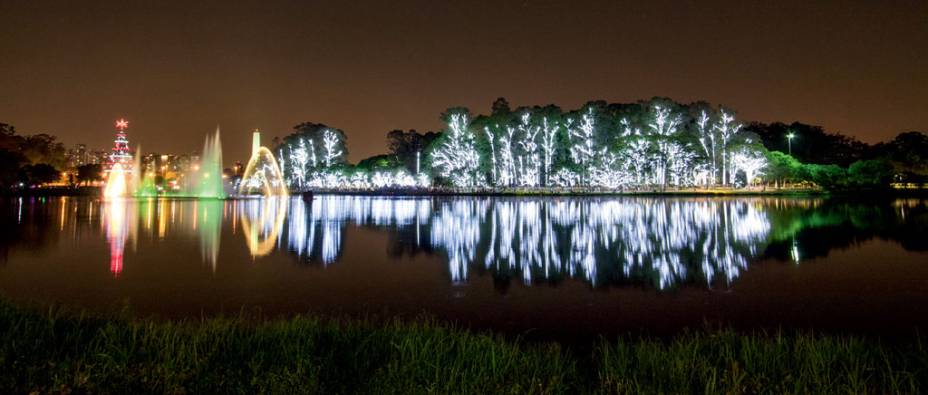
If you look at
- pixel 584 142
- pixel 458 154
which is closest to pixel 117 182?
pixel 458 154

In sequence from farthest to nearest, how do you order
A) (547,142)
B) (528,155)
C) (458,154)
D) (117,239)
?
(458,154), (528,155), (547,142), (117,239)

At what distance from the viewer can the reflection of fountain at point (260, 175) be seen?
88.6 meters

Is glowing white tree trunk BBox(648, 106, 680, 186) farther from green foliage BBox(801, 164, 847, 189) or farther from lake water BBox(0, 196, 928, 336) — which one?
lake water BBox(0, 196, 928, 336)

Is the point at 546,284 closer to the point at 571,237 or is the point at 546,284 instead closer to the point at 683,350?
the point at 683,350

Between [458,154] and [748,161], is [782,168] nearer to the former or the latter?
[748,161]

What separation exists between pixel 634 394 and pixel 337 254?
41.4 ft

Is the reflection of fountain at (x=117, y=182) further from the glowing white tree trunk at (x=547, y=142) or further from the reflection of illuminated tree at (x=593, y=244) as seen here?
the reflection of illuminated tree at (x=593, y=244)

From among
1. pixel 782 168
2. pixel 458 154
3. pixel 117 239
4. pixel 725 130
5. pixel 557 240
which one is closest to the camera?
pixel 557 240

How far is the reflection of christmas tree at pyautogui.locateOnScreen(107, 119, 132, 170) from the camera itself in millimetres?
95000

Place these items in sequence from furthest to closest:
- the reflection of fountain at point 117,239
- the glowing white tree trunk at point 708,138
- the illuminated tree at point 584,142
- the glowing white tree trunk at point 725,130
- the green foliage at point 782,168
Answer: the glowing white tree trunk at point 708,138 → the glowing white tree trunk at point 725,130 → the illuminated tree at point 584,142 → the green foliage at point 782,168 → the reflection of fountain at point 117,239

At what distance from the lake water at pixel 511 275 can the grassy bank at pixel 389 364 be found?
221 cm

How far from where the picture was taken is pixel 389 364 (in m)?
5.30

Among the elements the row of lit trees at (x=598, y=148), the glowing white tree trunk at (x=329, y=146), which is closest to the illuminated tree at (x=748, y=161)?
the row of lit trees at (x=598, y=148)

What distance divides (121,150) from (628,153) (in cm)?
8220
